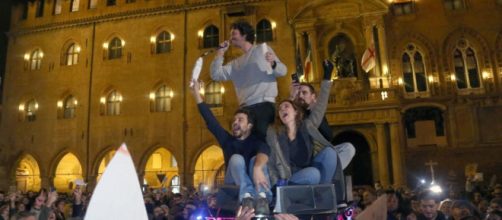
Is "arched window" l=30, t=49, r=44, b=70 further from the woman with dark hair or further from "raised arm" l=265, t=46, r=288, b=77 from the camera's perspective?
the woman with dark hair

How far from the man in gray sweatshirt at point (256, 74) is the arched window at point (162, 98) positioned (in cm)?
1846

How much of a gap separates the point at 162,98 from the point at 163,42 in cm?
339

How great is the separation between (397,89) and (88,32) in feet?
60.4

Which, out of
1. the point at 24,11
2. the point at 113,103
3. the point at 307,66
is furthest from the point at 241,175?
the point at 24,11

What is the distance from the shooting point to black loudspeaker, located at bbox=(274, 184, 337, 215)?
2753 mm

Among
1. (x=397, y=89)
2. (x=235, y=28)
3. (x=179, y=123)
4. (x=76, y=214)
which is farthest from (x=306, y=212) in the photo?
(x=179, y=123)

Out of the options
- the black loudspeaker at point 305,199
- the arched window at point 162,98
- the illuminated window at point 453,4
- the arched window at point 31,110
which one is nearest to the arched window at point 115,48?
the arched window at point 162,98

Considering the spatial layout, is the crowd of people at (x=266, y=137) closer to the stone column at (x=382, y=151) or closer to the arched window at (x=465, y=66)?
the stone column at (x=382, y=151)

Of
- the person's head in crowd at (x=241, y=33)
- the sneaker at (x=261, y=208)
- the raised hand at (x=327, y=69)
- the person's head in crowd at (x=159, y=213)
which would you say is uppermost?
the person's head in crowd at (x=241, y=33)

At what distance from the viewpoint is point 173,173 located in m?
25.5

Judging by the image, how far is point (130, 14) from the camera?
2380 centimetres

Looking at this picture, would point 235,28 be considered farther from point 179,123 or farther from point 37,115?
point 37,115

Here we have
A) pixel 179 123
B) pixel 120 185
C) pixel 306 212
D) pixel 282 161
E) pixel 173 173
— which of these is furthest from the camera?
pixel 173 173

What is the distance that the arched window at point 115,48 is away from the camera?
23766 millimetres
